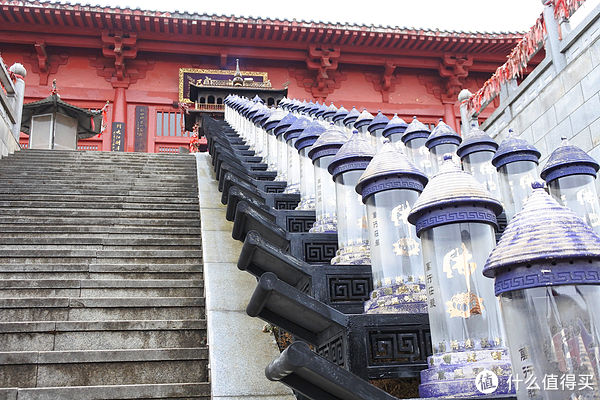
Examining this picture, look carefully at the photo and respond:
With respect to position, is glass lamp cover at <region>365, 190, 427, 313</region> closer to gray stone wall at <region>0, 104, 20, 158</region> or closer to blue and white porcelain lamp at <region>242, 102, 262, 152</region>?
blue and white porcelain lamp at <region>242, 102, 262, 152</region>

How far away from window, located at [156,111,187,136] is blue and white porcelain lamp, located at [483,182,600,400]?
47.5 feet

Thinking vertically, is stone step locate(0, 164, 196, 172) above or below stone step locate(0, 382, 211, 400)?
above

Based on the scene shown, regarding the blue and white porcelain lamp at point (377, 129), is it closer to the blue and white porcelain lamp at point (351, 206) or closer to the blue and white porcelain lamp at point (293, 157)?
the blue and white porcelain lamp at point (293, 157)

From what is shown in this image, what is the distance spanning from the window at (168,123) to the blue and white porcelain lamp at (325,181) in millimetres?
12220

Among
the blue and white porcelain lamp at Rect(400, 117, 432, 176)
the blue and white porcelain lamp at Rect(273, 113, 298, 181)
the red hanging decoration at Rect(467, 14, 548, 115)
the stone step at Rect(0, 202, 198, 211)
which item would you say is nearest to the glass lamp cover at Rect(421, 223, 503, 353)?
the blue and white porcelain lamp at Rect(400, 117, 432, 176)

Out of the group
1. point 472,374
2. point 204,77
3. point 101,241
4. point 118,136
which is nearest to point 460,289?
point 472,374

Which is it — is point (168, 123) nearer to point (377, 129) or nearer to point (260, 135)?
point (260, 135)

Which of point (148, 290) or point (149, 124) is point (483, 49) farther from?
point (148, 290)

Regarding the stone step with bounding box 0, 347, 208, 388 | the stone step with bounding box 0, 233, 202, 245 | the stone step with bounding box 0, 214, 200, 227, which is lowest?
the stone step with bounding box 0, 347, 208, 388

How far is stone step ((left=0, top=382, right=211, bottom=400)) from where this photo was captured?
3221mm

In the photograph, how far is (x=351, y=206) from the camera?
3.54 m

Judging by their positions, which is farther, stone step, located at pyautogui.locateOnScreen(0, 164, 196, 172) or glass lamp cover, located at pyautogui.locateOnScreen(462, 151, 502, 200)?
stone step, located at pyautogui.locateOnScreen(0, 164, 196, 172)

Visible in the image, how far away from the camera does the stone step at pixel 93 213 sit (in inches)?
253

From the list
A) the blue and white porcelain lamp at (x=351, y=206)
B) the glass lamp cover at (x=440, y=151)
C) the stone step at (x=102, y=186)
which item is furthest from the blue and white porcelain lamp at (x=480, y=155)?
the stone step at (x=102, y=186)
